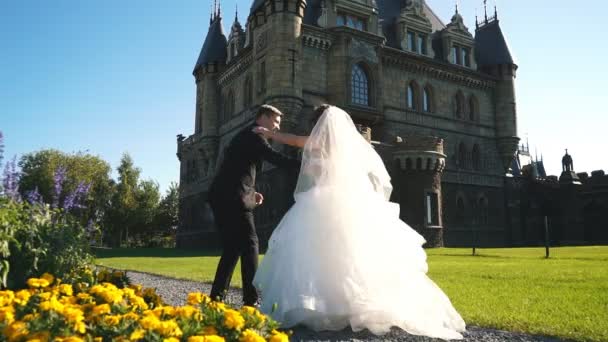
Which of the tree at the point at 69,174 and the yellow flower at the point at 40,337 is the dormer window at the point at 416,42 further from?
the yellow flower at the point at 40,337

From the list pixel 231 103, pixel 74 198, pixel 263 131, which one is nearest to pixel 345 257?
pixel 263 131

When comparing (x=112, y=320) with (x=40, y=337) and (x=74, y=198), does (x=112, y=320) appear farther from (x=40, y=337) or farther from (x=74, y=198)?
(x=74, y=198)

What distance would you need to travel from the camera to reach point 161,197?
54750 mm

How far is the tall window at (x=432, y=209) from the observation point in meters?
27.0

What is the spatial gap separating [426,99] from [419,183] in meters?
8.30

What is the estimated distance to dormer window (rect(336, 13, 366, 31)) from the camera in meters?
29.3

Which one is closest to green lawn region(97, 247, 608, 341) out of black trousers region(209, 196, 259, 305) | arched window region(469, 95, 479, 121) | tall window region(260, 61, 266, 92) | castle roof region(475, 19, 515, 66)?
black trousers region(209, 196, 259, 305)

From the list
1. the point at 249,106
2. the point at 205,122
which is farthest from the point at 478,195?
the point at 205,122

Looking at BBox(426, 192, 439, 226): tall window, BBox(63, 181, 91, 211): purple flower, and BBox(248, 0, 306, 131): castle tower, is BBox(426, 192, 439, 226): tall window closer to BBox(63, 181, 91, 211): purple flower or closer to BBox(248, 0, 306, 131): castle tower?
BBox(248, 0, 306, 131): castle tower

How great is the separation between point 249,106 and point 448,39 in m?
15.1

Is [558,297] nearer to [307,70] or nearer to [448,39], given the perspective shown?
[307,70]

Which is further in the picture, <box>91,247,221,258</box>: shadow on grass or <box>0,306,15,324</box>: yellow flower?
<box>91,247,221,258</box>: shadow on grass

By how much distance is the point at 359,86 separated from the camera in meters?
29.0

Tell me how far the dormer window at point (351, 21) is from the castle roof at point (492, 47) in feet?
37.5
